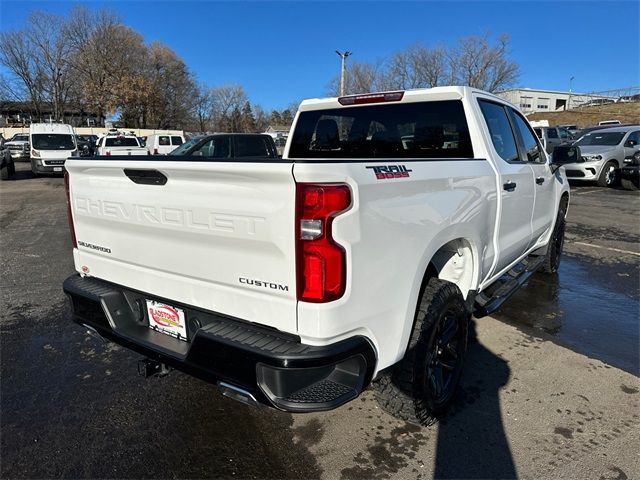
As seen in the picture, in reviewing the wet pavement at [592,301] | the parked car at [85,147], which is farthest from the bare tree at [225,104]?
the wet pavement at [592,301]

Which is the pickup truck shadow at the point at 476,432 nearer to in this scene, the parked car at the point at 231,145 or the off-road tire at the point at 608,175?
the parked car at the point at 231,145


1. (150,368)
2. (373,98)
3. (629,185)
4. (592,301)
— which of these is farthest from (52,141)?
(629,185)

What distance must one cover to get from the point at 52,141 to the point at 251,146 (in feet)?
40.8

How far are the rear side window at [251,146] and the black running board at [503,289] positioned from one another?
1025cm

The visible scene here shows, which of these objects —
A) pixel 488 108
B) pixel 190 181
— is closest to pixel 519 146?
pixel 488 108

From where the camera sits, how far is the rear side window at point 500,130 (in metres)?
3.64

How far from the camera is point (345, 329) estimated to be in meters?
2.00

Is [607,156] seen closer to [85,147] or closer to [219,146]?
[219,146]

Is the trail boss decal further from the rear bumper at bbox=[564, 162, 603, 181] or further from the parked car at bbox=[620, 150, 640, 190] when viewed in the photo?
the parked car at bbox=[620, 150, 640, 190]

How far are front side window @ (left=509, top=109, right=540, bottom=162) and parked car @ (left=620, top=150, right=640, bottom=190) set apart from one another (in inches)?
515

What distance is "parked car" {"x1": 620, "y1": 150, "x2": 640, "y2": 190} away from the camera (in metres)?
15.0

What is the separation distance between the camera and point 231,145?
13.7 metres

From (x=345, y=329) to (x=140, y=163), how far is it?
1417 mm

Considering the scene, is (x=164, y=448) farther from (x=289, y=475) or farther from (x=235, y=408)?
(x=289, y=475)
